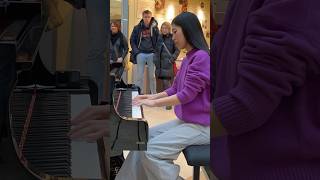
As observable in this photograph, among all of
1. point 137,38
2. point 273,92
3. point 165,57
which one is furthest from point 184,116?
point 137,38

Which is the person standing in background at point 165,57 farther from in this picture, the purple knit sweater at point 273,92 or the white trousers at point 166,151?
the purple knit sweater at point 273,92

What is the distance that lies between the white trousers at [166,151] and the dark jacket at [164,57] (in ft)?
13.8

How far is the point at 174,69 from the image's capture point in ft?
22.7

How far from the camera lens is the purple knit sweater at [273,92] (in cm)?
76

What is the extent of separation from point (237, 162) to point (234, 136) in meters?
0.05

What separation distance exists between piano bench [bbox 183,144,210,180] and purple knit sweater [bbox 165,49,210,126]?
16 centimetres

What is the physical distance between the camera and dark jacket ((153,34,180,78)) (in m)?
6.69

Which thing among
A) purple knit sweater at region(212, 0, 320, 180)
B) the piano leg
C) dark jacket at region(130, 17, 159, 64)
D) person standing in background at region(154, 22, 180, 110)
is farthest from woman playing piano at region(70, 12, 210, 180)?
dark jacket at region(130, 17, 159, 64)

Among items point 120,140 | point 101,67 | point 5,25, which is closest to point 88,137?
point 101,67

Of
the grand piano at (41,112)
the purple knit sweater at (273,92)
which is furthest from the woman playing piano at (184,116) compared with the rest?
the purple knit sweater at (273,92)

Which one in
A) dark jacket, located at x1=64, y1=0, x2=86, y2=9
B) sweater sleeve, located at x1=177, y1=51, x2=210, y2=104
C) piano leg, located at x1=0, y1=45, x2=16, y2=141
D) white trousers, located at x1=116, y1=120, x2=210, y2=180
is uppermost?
dark jacket, located at x1=64, y1=0, x2=86, y2=9

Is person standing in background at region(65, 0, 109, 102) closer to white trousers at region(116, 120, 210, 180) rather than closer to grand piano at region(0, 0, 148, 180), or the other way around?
grand piano at region(0, 0, 148, 180)

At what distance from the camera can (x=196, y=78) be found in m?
2.38

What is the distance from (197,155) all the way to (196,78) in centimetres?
42
